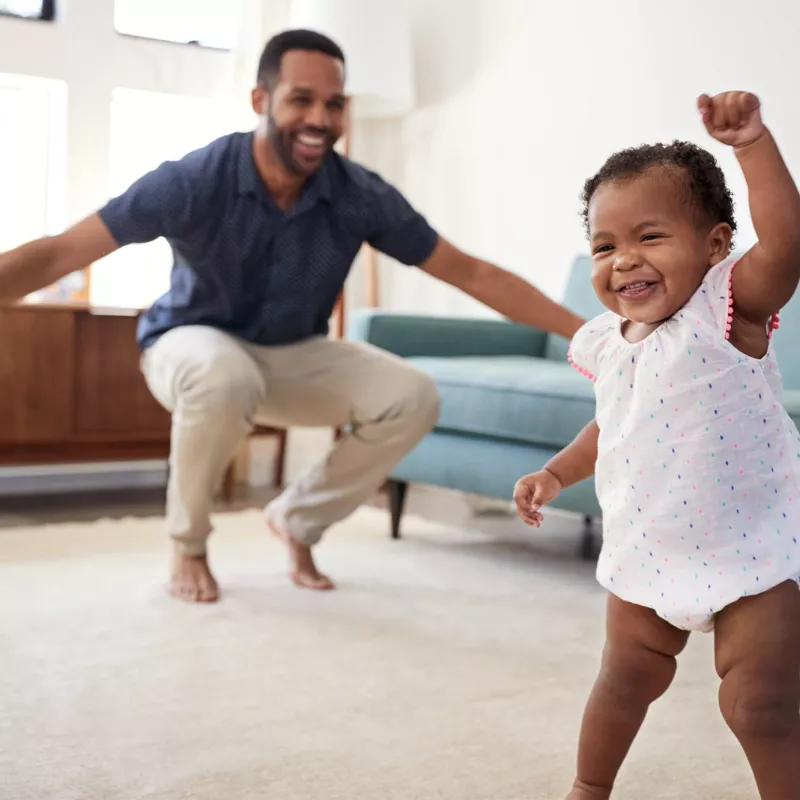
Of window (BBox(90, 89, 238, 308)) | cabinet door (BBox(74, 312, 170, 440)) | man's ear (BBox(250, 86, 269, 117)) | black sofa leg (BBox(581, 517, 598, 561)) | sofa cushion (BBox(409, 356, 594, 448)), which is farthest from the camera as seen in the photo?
window (BBox(90, 89, 238, 308))

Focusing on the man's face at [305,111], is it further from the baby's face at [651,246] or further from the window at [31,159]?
the window at [31,159]

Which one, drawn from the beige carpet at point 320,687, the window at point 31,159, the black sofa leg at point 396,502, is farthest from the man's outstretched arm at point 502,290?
the window at point 31,159

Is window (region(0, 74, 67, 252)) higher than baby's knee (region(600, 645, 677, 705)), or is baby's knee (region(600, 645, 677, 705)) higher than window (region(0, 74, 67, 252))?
window (region(0, 74, 67, 252))

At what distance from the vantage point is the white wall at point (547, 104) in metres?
3.13

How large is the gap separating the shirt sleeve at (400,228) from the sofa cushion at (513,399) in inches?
16.1

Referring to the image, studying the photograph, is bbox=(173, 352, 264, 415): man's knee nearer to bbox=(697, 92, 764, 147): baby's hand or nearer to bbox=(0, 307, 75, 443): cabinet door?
bbox=(0, 307, 75, 443): cabinet door

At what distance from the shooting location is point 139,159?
3.94 m

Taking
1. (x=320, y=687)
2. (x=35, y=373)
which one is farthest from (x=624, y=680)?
(x=35, y=373)

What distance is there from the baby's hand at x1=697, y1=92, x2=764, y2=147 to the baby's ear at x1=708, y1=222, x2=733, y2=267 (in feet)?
0.38

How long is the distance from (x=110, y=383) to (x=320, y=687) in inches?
69.7

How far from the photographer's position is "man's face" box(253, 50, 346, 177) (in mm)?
2254

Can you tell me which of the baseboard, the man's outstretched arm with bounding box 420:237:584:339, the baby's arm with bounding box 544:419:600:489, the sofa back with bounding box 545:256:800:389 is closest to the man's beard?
the man's outstretched arm with bounding box 420:237:584:339

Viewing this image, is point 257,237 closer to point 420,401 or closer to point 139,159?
point 420,401

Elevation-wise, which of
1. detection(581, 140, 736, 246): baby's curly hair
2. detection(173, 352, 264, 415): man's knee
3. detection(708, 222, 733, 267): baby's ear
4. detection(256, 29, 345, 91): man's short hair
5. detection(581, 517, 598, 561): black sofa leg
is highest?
detection(256, 29, 345, 91): man's short hair
